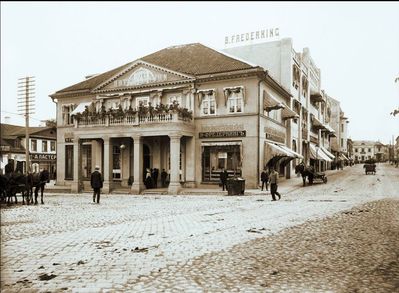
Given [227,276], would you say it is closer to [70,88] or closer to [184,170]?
[184,170]

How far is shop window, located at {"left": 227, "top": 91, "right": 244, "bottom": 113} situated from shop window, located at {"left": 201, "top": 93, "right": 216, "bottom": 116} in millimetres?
1188

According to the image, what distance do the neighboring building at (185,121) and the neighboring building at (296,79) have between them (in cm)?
527

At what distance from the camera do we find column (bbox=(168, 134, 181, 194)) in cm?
2798

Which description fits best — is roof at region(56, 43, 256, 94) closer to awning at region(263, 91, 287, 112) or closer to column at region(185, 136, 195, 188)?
awning at region(263, 91, 287, 112)

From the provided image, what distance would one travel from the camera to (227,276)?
656 centimetres

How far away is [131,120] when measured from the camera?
97.8 feet

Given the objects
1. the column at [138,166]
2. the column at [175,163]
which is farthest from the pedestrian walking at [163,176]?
the column at [175,163]

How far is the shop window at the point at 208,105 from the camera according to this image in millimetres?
30047

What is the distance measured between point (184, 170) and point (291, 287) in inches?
982

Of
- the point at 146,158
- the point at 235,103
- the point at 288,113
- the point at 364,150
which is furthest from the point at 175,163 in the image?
the point at 364,150

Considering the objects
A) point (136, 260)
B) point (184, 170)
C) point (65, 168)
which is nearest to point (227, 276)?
point (136, 260)

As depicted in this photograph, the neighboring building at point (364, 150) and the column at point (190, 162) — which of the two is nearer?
the column at point (190, 162)

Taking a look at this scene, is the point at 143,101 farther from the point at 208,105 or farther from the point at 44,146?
the point at 44,146

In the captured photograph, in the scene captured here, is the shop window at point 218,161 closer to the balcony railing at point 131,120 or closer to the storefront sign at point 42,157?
the balcony railing at point 131,120
